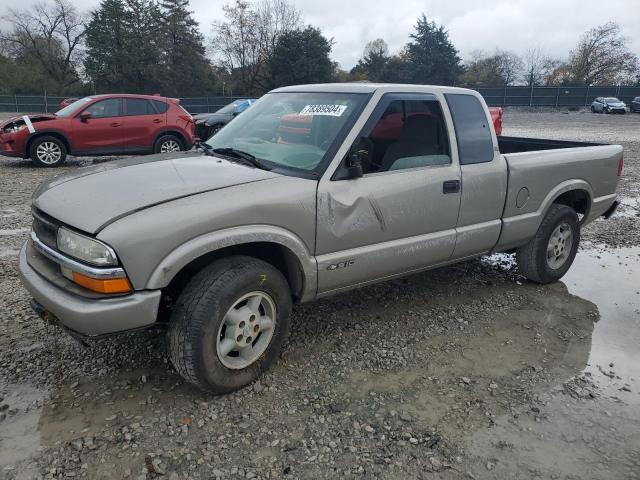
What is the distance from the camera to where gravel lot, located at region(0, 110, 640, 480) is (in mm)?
2555

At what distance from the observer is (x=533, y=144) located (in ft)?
18.6

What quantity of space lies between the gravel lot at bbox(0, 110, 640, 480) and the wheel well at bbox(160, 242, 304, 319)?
0.58 meters

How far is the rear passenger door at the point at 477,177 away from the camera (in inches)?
158

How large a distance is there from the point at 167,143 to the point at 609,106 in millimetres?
37428

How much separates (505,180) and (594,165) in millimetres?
1439

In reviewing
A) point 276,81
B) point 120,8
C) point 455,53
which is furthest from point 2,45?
point 455,53

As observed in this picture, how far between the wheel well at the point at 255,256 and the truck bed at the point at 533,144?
3456 millimetres

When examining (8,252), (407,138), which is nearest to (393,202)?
(407,138)

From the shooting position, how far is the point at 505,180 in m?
4.25

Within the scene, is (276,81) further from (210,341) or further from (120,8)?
(210,341)

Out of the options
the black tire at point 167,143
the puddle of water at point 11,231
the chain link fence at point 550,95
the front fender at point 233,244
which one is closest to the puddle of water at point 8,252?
the puddle of water at point 11,231

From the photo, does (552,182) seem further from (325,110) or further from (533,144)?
(325,110)

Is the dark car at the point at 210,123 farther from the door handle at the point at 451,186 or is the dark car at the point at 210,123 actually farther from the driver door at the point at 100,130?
the door handle at the point at 451,186

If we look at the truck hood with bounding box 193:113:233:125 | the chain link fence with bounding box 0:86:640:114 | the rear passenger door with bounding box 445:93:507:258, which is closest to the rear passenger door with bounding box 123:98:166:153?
the truck hood with bounding box 193:113:233:125
